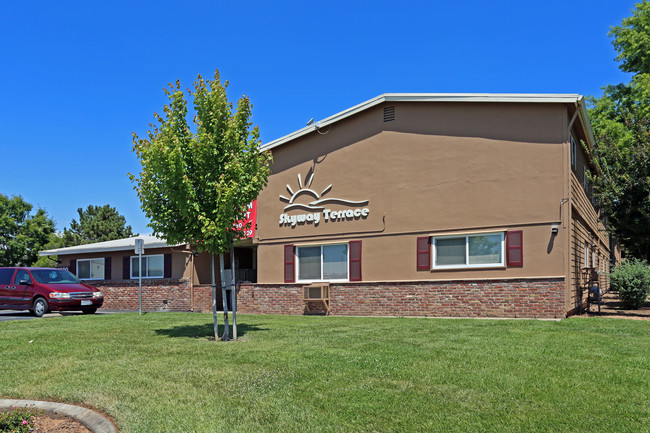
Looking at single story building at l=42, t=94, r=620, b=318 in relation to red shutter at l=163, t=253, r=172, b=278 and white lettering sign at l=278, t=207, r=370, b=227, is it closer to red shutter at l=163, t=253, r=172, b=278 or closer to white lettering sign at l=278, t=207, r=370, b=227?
white lettering sign at l=278, t=207, r=370, b=227

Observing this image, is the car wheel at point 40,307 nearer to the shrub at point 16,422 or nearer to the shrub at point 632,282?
the shrub at point 16,422

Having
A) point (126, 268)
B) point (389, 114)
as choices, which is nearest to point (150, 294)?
point (126, 268)

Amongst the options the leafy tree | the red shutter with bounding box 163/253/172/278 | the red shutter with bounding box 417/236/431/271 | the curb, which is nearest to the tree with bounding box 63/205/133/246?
the leafy tree

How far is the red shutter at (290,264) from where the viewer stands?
19328mm

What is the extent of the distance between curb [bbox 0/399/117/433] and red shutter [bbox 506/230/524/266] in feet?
38.6

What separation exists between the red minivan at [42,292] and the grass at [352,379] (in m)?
7.22

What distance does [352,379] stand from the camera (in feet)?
22.7

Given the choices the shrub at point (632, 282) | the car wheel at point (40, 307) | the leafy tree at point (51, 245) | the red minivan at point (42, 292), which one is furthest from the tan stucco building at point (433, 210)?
the leafy tree at point (51, 245)

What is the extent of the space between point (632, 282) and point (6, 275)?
20.6m

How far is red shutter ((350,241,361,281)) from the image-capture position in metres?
17.9

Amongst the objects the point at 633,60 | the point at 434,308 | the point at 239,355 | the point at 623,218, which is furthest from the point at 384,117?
the point at 633,60

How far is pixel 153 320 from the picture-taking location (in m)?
15.5

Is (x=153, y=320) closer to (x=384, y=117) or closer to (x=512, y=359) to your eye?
(x=384, y=117)

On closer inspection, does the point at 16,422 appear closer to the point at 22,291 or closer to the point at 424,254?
the point at 424,254
